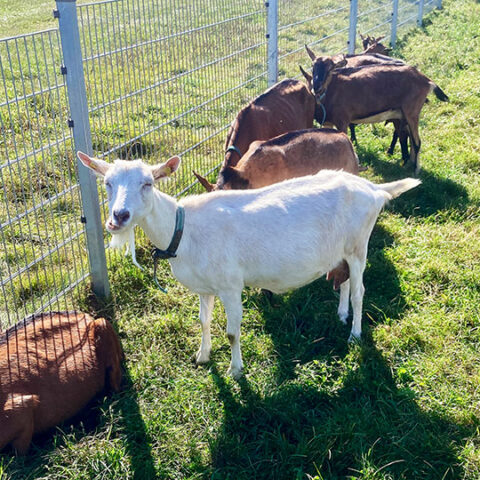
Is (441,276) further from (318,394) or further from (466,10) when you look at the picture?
(466,10)

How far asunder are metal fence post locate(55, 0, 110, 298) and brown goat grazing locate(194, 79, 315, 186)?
154 cm

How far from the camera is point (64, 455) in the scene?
3473 mm

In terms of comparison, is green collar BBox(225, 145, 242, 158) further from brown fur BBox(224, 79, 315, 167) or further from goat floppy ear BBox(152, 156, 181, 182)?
goat floppy ear BBox(152, 156, 181, 182)

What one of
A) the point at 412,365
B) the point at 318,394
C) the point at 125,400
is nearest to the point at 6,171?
the point at 125,400

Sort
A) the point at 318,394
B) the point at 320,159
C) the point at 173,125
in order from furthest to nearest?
the point at 173,125
the point at 320,159
the point at 318,394

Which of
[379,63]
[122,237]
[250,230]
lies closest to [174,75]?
[250,230]

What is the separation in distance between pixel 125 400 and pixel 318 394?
1345 mm

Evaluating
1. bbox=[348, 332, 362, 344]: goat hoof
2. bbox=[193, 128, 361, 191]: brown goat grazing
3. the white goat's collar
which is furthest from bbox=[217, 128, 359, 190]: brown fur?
bbox=[348, 332, 362, 344]: goat hoof

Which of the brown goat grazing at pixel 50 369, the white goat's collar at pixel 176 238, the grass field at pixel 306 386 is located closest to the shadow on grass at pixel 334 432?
the grass field at pixel 306 386

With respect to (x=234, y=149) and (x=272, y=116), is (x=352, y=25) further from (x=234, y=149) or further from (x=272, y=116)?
(x=234, y=149)

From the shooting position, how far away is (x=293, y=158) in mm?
5625

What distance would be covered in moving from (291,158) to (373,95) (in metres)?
2.60

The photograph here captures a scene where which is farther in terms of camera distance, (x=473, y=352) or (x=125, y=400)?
(x=473, y=352)

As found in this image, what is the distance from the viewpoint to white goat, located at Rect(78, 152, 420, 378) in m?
3.81
